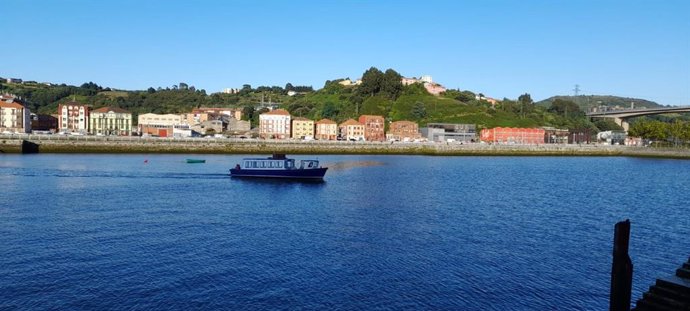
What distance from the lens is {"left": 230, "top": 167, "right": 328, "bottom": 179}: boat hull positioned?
5547 cm

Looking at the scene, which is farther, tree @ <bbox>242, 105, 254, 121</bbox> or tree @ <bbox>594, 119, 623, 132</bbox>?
tree @ <bbox>594, 119, 623, 132</bbox>

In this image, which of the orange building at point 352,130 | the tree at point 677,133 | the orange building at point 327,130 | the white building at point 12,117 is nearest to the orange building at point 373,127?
the orange building at point 352,130

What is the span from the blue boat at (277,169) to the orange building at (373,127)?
82.0 m

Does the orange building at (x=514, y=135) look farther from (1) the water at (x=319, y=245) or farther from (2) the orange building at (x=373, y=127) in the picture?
(1) the water at (x=319, y=245)

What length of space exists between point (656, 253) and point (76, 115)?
5461 inches

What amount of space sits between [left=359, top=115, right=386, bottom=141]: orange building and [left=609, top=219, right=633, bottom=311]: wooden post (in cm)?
12517

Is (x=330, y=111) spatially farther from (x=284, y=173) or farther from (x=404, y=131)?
(x=284, y=173)

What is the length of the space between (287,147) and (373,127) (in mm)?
43606

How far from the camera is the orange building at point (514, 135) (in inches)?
5477

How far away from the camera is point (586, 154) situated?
12262 cm

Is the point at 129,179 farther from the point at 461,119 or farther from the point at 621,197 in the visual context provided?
the point at 461,119

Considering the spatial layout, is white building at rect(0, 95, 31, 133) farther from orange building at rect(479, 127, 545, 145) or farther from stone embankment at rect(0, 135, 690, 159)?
orange building at rect(479, 127, 545, 145)

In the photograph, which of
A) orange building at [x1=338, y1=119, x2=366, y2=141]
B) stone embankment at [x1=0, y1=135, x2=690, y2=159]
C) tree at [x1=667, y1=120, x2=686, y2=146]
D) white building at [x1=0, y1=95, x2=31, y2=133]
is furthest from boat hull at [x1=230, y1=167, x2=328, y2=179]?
tree at [x1=667, y1=120, x2=686, y2=146]

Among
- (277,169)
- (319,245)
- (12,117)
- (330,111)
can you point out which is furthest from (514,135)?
(319,245)
